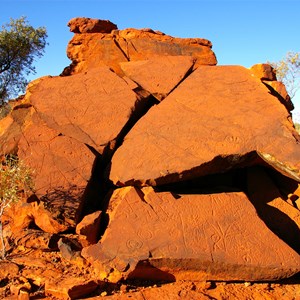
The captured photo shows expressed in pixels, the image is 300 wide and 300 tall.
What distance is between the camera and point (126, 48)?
7.20 metres

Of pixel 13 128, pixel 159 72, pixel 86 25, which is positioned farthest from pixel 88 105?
pixel 86 25

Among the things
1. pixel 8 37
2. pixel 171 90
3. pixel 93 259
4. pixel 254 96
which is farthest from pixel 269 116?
pixel 8 37

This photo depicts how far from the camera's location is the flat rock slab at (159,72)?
629 centimetres

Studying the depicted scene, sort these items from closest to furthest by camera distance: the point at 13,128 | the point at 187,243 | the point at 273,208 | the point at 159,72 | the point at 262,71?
the point at 187,243
the point at 273,208
the point at 13,128
the point at 262,71
the point at 159,72

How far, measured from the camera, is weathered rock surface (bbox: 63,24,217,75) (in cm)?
710

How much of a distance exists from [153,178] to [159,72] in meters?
2.27

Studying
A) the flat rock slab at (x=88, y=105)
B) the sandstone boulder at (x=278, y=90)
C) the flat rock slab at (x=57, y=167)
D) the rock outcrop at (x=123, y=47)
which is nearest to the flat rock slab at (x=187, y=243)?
the flat rock slab at (x=57, y=167)

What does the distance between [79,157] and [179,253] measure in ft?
6.50

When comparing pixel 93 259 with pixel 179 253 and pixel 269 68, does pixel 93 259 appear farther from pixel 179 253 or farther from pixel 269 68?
pixel 269 68

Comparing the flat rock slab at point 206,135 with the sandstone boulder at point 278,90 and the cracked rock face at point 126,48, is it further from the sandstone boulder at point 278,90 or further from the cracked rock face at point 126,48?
the cracked rock face at point 126,48

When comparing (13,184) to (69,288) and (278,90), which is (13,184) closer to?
(69,288)

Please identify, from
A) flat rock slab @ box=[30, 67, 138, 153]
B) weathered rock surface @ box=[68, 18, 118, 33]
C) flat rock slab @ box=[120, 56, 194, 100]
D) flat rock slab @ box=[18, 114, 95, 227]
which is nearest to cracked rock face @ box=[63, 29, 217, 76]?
weathered rock surface @ box=[68, 18, 118, 33]

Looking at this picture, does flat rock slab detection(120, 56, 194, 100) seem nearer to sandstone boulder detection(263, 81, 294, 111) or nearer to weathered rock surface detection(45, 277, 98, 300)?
sandstone boulder detection(263, 81, 294, 111)

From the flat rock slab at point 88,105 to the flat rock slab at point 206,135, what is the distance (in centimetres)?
32
